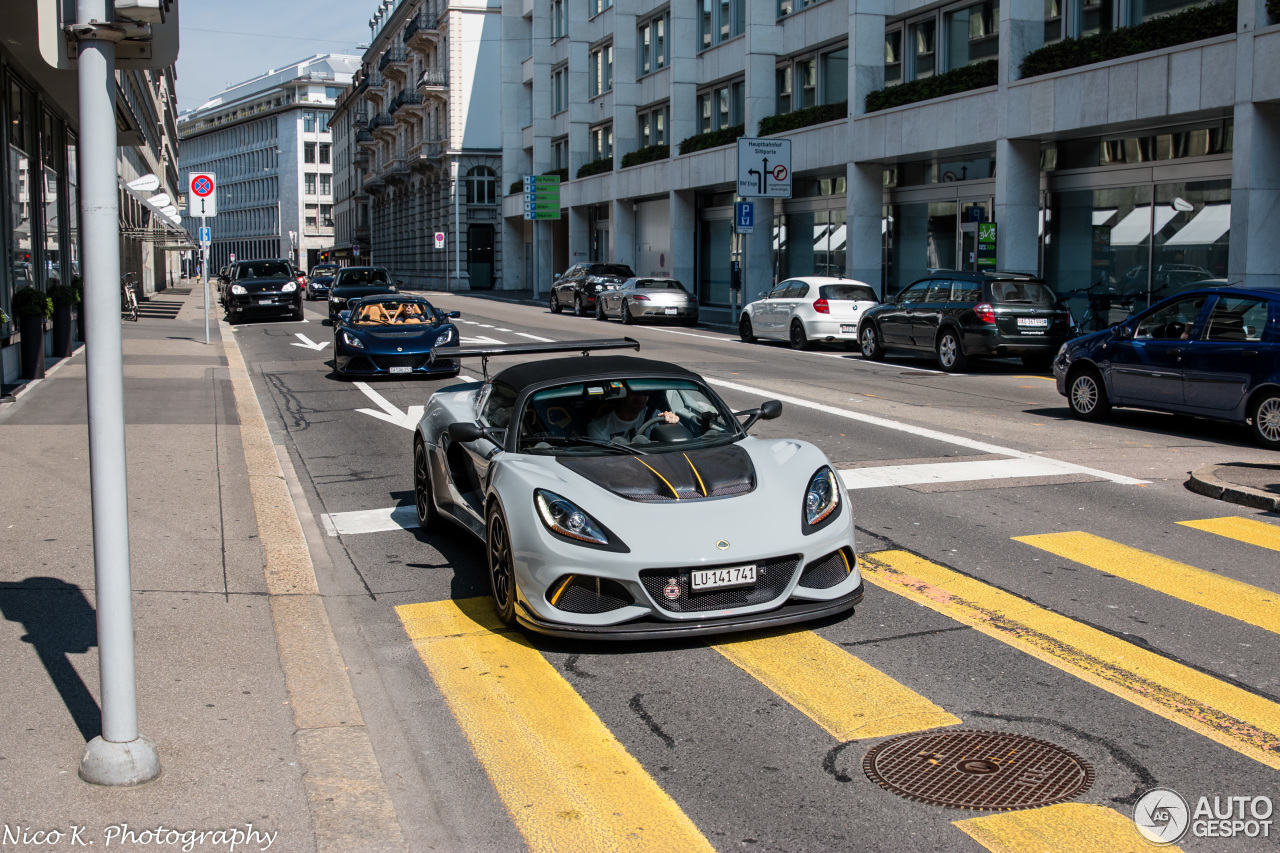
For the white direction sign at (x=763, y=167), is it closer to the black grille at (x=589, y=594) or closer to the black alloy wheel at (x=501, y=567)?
the black alloy wheel at (x=501, y=567)

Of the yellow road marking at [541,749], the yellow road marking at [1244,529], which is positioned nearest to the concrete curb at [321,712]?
the yellow road marking at [541,749]

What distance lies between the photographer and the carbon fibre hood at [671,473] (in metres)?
6.09

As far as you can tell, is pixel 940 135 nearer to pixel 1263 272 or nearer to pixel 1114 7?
pixel 1114 7

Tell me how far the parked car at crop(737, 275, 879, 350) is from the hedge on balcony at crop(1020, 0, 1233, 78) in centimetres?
604

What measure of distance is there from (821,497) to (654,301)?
2965 centimetres

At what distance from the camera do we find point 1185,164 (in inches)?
961

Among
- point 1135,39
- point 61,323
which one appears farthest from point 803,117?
point 61,323

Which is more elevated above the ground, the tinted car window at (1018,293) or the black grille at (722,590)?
the tinted car window at (1018,293)

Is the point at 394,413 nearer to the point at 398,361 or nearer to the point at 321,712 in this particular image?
the point at 398,361

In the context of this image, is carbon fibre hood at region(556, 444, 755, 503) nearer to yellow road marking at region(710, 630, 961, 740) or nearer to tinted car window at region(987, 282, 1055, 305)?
yellow road marking at region(710, 630, 961, 740)

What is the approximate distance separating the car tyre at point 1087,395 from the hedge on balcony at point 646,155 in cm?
3372

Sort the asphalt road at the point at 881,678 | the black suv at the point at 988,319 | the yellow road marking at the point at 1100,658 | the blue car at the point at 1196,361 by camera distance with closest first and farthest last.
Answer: the asphalt road at the point at 881,678 → the yellow road marking at the point at 1100,658 → the blue car at the point at 1196,361 → the black suv at the point at 988,319

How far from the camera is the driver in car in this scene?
7023 millimetres

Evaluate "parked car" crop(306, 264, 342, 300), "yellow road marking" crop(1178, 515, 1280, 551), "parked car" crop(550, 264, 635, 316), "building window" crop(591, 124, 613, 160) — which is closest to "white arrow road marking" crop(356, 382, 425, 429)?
"yellow road marking" crop(1178, 515, 1280, 551)
